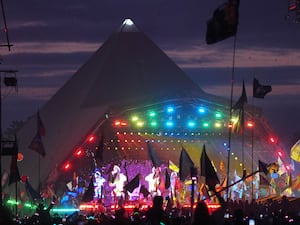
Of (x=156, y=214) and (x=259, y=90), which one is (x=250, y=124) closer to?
(x=259, y=90)

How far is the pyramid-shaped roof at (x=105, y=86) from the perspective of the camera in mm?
65575

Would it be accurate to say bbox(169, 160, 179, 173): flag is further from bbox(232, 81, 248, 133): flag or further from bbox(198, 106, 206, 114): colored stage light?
bbox(232, 81, 248, 133): flag

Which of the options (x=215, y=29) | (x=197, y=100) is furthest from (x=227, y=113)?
(x=215, y=29)

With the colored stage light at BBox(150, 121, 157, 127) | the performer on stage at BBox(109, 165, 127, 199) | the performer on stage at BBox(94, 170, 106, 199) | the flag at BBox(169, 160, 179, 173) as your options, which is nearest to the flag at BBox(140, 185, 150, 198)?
the performer on stage at BBox(109, 165, 127, 199)

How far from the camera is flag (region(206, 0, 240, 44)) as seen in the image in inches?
888

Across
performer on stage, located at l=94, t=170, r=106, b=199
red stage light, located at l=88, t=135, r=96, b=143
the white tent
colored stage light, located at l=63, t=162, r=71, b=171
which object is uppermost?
the white tent

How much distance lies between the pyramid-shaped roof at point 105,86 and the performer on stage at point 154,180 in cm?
414

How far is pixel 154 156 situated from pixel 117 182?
2.42 meters

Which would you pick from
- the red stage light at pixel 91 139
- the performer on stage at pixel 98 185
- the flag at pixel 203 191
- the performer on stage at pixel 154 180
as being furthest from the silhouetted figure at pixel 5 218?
the red stage light at pixel 91 139

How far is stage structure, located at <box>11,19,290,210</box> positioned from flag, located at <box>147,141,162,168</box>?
1.02 ft

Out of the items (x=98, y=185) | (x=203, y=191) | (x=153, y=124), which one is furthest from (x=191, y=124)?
(x=98, y=185)

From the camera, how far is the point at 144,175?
196ft

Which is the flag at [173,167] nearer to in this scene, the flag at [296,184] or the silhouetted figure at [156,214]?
the flag at [296,184]

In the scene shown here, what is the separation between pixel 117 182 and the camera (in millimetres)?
58719
